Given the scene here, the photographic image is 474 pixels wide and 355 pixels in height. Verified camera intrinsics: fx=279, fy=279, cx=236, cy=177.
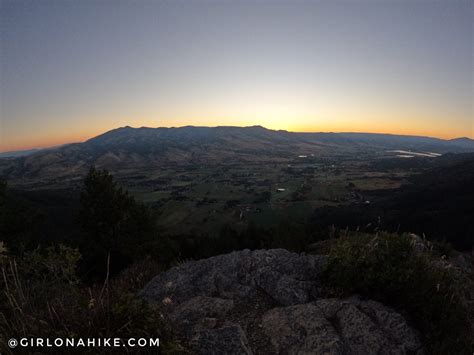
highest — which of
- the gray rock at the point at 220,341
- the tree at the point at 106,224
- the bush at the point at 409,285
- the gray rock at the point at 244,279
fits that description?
the bush at the point at 409,285

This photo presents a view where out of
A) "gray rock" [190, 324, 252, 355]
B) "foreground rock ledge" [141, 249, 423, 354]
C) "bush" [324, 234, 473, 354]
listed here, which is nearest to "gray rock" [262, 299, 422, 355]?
"foreground rock ledge" [141, 249, 423, 354]

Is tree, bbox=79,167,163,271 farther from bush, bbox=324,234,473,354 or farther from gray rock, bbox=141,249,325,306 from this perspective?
bush, bbox=324,234,473,354

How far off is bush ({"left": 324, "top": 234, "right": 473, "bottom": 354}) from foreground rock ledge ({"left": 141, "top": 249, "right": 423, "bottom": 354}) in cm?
33

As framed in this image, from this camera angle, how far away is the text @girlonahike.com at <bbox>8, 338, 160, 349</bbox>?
3988mm

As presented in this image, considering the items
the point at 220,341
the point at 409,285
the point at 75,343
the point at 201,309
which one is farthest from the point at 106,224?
the point at 409,285

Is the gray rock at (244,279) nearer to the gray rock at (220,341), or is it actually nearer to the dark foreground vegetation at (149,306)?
the dark foreground vegetation at (149,306)

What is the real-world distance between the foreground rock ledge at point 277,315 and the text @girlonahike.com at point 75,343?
4.15 feet

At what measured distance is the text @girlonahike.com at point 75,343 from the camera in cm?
399

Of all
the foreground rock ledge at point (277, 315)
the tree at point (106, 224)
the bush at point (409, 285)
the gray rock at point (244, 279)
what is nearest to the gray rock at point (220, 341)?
the foreground rock ledge at point (277, 315)

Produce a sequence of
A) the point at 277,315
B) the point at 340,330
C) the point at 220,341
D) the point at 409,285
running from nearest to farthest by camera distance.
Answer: the point at 220,341 → the point at 340,330 → the point at 409,285 → the point at 277,315

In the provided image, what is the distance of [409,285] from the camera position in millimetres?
6152

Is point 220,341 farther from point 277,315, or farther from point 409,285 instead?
point 409,285

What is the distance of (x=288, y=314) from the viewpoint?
6.44 m

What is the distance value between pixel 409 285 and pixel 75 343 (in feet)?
21.3
